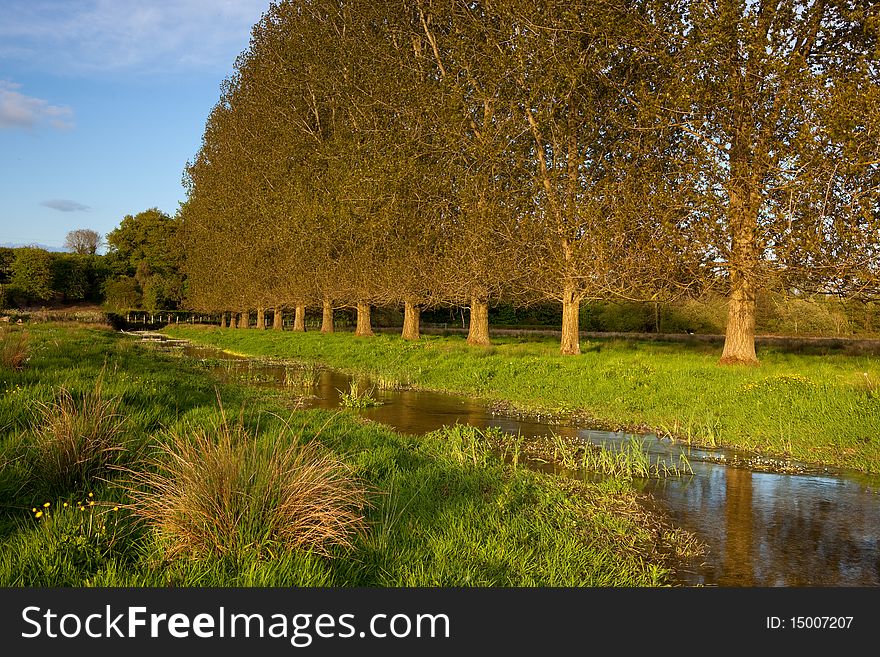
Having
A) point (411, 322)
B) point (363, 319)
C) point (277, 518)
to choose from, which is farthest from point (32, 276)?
point (277, 518)

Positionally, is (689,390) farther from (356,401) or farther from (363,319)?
(363,319)

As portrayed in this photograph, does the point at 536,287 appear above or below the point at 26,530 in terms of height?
above

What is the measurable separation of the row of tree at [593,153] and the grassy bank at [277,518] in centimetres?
1100

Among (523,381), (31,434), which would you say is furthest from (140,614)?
(523,381)

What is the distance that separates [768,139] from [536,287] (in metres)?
9.06

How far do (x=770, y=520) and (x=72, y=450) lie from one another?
777 centimetres

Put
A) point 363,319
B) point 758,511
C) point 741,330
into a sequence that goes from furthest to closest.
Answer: point 363,319, point 741,330, point 758,511

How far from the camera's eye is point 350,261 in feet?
115

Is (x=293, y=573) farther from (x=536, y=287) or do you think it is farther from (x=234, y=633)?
(x=536, y=287)

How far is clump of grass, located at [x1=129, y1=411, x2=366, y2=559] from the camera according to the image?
489cm

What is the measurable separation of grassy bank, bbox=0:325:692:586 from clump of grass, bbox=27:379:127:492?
0.06 ft

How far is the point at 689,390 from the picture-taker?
15266 millimetres

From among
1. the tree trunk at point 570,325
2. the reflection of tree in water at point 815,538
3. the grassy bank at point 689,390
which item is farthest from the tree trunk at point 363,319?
the reflection of tree in water at point 815,538

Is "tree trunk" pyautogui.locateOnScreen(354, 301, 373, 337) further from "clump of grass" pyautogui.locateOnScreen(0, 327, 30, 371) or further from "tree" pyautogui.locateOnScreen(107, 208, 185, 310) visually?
"tree" pyautogui.locateOnScreen(107, 208, 185, 310)
